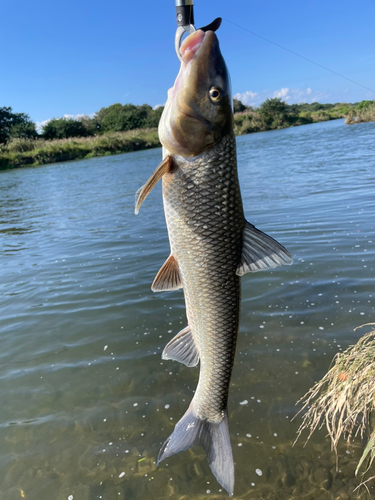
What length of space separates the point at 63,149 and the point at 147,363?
4492 cm

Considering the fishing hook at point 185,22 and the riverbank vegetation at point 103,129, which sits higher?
the riverbank vegetation at point 103,129

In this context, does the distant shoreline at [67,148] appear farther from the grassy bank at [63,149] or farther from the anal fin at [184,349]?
the anal fin at [184,349]

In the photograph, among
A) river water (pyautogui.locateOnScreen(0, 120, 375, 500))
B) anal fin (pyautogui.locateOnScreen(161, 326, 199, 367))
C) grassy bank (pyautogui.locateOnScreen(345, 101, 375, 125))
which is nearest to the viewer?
anal fin (pyautogui.locateOnScreen(161, 326, 199, 367))

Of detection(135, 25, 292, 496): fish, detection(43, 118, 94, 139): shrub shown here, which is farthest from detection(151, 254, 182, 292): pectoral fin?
detection(43, 118, 94, 139): shrub

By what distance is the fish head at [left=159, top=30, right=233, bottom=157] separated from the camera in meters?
1.80

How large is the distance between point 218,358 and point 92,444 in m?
2.08

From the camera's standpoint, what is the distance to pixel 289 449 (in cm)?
324

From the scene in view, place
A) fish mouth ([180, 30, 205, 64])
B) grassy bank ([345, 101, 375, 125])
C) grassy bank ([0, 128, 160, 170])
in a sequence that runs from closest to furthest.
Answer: fish mouth ([180, 30, 205, 64]) < grassy bank ([345, 101, 375, 125]) < grassy bank ([0, 128, 160, 170])

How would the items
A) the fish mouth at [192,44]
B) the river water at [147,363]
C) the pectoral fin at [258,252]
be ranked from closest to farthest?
the fish mouth at [192,44] < the pectoral fin at [258,252] < the river water at [147,363]

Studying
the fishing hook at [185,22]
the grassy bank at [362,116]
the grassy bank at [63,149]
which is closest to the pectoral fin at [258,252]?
the fishing hook at [185,22]

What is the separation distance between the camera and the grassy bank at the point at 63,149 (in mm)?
42281

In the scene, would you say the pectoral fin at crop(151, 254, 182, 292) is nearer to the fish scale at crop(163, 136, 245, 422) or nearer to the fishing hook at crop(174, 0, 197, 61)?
the fish scale at crop(163, 136, 245, 422)

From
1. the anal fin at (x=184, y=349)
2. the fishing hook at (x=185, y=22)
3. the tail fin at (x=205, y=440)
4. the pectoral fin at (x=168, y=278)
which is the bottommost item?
the tail fin at (x=205, y=440)

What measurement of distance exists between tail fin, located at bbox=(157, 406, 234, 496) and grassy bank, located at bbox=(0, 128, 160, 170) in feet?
147
